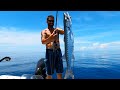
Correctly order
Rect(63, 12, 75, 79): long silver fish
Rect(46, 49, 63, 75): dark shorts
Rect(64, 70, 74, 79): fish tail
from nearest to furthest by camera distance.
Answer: Rect(64, 70, 74, 79): fish tail < Rect(63, 12, 75, 79): long silver fish < Rect(46, 49, 63, 75): dark shorts

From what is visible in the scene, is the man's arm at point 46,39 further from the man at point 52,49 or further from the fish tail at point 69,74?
the fish tail at point 69,74

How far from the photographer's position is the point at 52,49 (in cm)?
455

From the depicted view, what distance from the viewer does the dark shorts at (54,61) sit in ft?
14.8

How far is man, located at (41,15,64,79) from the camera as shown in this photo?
4.51 m

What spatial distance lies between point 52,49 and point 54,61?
6.2 inches

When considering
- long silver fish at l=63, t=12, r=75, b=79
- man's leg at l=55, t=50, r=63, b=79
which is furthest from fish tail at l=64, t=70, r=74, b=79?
man's leg at l=55, t=50, r=63, b=79

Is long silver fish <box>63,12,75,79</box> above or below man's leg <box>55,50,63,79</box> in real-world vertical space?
above


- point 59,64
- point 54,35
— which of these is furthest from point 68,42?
point 59,64

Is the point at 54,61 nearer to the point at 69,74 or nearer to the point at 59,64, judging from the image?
the point at 59,64

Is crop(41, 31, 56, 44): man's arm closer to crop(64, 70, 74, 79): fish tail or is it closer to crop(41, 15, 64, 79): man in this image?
crop(41, 15, 64, 79): man

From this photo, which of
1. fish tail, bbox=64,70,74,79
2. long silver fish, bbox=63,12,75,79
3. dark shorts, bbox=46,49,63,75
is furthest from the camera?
dark shorts, bbox=46,49,63,75
